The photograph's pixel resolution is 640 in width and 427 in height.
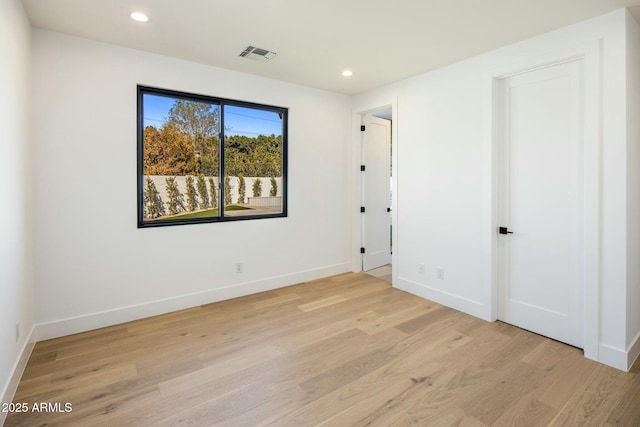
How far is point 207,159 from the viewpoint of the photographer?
3686 mm

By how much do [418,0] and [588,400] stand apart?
2.88 m

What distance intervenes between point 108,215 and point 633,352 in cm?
455

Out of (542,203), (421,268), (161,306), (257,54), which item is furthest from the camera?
(421,268)

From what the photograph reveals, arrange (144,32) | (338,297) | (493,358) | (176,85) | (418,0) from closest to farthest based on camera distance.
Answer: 1. (418,0)
2. (493,358)
3. (144,32)
4. (176,85)
5. (338,297)

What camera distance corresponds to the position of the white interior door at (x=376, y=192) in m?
4.99

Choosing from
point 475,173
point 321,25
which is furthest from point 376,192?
point 321,25

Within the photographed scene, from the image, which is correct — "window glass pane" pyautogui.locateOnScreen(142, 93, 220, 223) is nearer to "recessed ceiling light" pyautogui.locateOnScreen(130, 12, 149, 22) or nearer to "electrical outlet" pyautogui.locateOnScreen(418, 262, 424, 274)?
"recessed ceiling light" pyautogui.locateOnScreen(130, 12, 149, 22)

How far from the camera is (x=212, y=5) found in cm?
240

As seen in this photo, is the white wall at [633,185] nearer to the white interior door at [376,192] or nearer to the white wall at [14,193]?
the white interior door at [376,192]

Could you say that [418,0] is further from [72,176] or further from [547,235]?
[72,176]

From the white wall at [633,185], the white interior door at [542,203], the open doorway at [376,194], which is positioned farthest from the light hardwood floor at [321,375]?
the open doorway at [376,194]

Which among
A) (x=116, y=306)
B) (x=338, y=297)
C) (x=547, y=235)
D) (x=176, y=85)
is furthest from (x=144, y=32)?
(x=547, y=235)

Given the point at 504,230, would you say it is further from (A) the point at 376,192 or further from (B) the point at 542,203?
(A) the point at 376,192

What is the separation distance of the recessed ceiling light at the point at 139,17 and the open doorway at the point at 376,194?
310 cm
